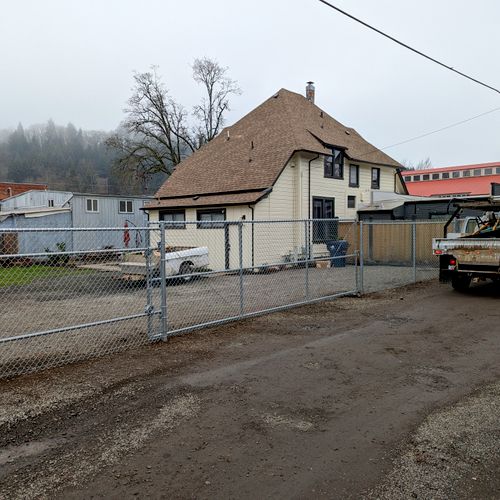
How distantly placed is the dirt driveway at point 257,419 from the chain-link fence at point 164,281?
3.44ft

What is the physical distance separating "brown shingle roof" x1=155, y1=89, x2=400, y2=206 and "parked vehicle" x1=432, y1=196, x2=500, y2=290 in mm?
8566

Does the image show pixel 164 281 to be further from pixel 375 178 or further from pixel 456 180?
pixel 456 180

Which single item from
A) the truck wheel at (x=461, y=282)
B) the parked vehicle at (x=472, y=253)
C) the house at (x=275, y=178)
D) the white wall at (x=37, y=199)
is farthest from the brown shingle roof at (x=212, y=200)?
the white wall at (x=37, y=199)

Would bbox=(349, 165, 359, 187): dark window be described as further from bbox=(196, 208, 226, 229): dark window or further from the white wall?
the white wall

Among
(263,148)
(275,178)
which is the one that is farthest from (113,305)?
(263,148)

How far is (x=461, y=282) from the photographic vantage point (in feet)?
37.2

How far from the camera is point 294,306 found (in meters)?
9.42

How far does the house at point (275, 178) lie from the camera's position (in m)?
18.3

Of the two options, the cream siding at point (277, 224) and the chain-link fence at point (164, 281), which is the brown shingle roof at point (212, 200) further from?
the chain-link fence at point (164, 281)

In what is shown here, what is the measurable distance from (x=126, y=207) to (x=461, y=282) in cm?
2421

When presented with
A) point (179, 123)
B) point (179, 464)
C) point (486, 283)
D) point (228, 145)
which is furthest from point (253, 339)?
point (179, 123)

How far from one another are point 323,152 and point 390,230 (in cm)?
479

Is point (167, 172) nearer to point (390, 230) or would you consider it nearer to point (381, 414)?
point (390, 230)

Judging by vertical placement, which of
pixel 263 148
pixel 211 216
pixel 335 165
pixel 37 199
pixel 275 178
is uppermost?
pixel 263 148
